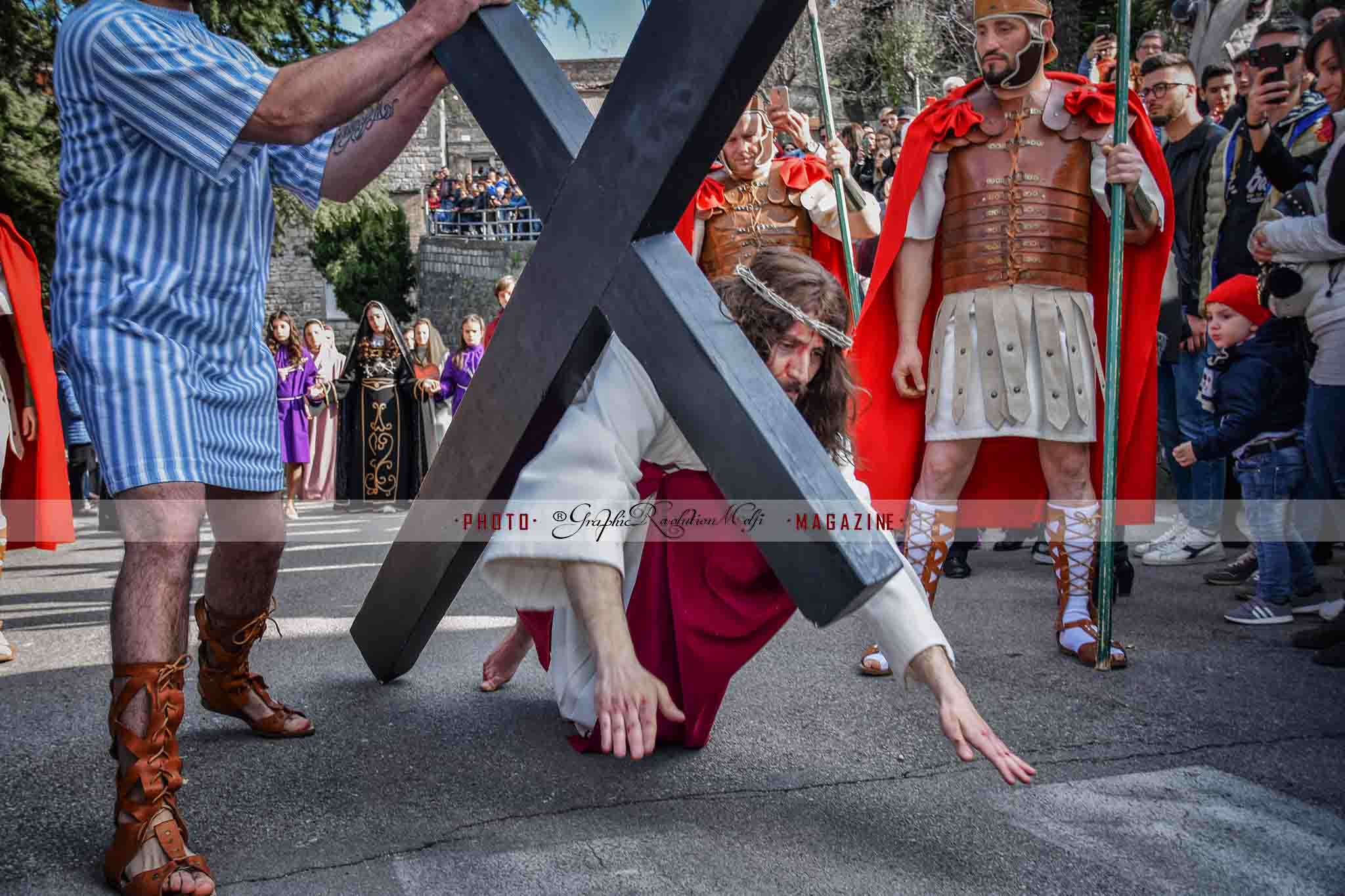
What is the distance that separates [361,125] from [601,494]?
3.45ft

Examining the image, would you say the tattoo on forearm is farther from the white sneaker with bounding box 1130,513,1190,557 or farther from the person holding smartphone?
the white sneaker with bounding box 1130,513,1190,557

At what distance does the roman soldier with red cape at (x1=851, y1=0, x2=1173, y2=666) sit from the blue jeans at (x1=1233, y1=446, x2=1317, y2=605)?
0.74 m

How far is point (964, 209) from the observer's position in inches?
148

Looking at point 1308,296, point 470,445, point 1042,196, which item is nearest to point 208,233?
point 470,445

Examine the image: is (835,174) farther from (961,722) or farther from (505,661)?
(961,722)

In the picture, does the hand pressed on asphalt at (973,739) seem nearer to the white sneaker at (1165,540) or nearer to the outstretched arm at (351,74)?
the outstretched arm at (351,74)

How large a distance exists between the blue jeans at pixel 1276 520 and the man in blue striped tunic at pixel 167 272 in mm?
3565

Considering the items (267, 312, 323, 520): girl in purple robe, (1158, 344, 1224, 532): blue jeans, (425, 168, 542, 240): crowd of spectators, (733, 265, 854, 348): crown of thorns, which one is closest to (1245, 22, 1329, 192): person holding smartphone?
(1158, 344, 1224, 532): blue jeans

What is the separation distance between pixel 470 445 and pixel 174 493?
55 centimetres

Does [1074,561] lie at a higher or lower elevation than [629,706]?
lower

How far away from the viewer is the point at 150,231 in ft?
6.92

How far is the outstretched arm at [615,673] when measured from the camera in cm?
173

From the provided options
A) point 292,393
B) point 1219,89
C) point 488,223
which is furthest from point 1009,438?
point 488,223

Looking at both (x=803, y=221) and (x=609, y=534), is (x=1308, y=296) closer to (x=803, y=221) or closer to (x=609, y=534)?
(x=803, y=221)
